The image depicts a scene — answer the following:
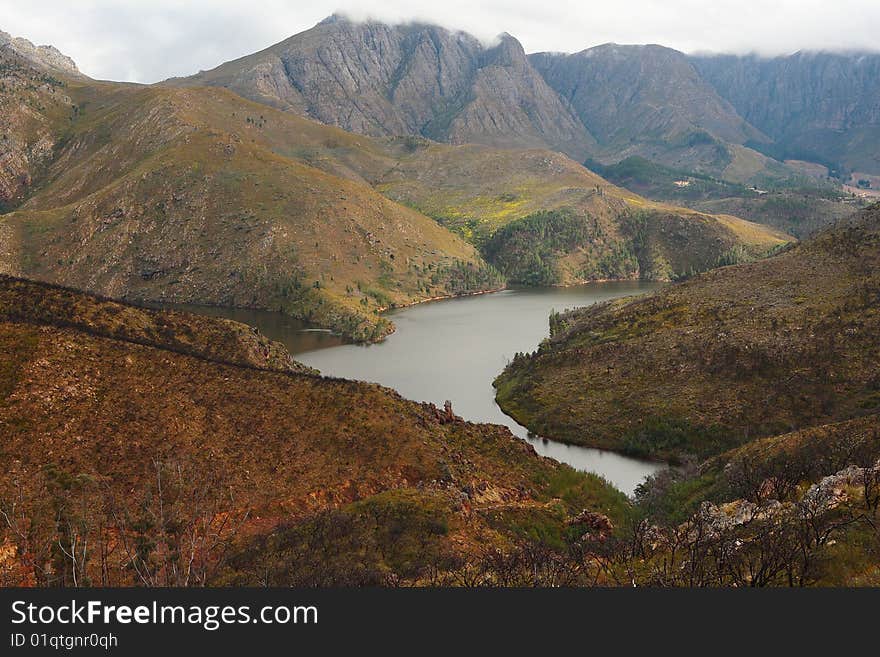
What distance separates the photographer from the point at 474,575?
84.0ft

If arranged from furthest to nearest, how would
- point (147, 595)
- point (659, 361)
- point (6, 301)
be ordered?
point (659, 361) → point (6, 301) → point (147, 595)

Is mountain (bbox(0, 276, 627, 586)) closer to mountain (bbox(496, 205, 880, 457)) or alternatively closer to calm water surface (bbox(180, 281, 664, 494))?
calm water surface (bbox(180, 281, 664, 494))

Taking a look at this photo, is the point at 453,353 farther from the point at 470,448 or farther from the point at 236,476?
the point at 236,476

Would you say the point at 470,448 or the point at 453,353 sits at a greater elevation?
the point at 453,353

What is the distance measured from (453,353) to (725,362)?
56675mm

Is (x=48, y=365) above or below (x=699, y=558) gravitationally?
above

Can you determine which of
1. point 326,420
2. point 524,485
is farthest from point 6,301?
point 524,485

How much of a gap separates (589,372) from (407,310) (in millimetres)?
96327

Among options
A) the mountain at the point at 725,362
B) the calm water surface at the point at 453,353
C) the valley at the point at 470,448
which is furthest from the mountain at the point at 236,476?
the mountain at the point at 725,362

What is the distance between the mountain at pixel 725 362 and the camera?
73.4m

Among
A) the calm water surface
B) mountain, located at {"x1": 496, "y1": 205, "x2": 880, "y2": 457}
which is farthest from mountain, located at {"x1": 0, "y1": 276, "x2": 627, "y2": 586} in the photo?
mountain, located at {"x1": 496, "y1": 205, "x2": 880, "y2": 457}

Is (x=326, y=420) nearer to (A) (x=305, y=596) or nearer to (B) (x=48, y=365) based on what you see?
(B) (x=48, y=365)

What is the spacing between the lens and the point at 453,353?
4980 inches

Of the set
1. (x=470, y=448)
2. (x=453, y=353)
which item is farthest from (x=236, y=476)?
(x=453, y=353)
